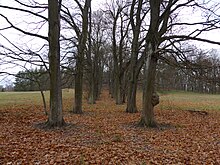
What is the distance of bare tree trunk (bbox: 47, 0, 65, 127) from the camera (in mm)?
12016

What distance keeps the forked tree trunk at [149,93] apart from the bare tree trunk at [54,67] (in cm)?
383

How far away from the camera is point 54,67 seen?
12008 mm

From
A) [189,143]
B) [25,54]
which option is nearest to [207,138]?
[189,143]

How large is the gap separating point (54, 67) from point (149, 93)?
14.4ft

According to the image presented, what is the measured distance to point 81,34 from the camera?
62.9 feet

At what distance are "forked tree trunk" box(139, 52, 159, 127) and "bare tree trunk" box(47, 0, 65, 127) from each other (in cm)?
383

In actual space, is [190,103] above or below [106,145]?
below

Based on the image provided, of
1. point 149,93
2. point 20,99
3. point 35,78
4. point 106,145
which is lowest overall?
point 106,145

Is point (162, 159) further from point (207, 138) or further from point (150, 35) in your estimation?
point (150, 35)

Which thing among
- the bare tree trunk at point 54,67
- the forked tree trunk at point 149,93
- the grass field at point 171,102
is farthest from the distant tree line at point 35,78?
the grass field at point 171,102

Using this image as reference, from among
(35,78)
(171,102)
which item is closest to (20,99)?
(171,102)

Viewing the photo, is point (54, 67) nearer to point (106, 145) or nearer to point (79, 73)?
point (106, 145)

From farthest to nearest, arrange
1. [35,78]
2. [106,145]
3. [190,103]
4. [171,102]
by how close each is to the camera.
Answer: [171,102] < [190,103] < [35,78] < [106,145]

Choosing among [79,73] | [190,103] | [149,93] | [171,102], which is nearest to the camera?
[149,93]
